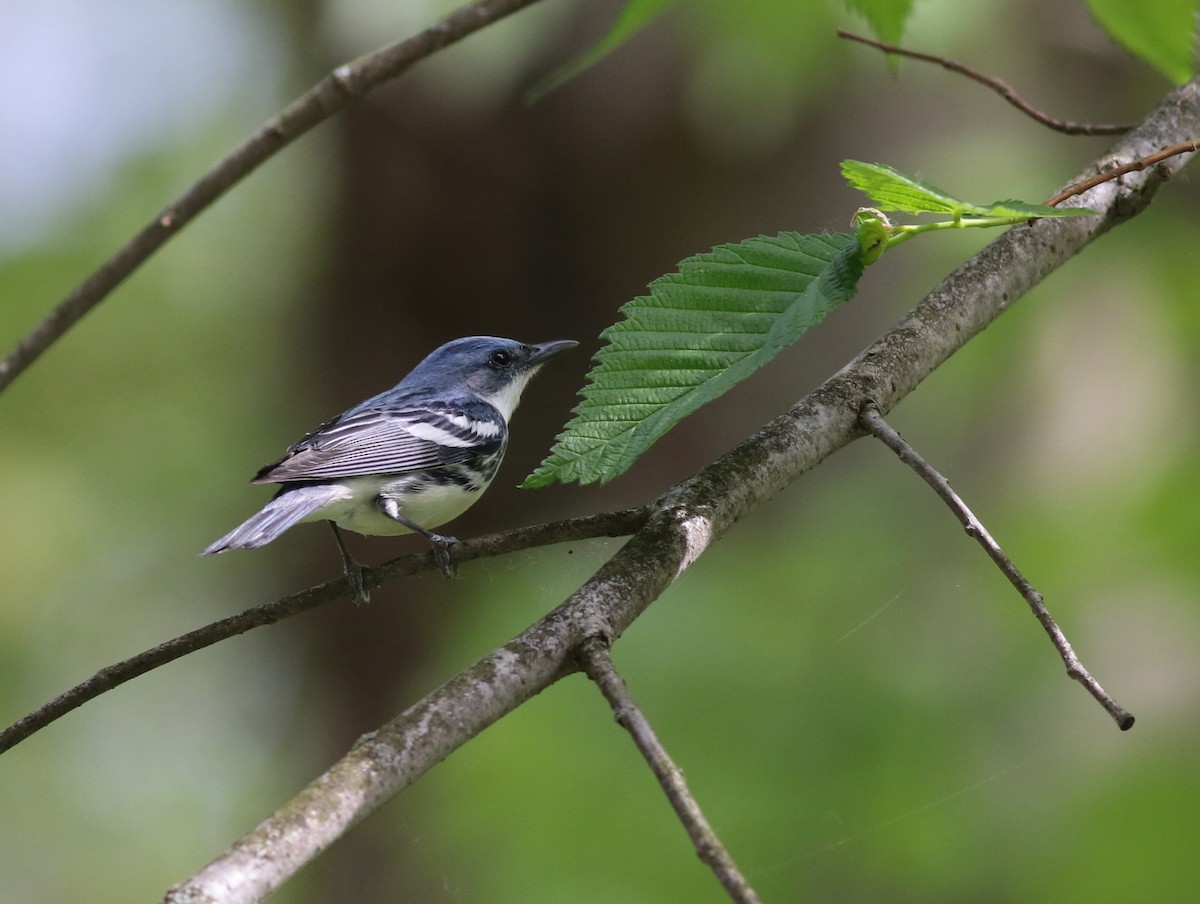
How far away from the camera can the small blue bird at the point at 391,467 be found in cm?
277

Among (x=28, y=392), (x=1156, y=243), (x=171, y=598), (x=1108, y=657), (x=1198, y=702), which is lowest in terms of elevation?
(x=1198, y=702)

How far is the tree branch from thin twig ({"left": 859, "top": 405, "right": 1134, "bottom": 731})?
0.43 ft

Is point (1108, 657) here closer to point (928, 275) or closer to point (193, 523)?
point (928, 275)

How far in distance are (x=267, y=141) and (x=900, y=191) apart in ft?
5.39

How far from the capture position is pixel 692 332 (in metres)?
1.70

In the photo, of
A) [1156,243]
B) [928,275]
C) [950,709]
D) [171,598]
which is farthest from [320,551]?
[1156,243]

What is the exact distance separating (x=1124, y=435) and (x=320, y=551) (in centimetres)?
404

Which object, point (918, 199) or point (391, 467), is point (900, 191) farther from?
point (391, 467)

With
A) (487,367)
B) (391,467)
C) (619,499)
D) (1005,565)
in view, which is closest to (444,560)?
(1005,565)

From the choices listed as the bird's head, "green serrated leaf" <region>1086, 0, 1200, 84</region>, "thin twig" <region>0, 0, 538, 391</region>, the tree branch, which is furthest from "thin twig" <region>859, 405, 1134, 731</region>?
the bird's head

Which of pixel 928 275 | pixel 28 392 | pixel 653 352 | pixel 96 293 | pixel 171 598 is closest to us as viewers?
pixel 653 352

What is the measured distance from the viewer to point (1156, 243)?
14.1 ft

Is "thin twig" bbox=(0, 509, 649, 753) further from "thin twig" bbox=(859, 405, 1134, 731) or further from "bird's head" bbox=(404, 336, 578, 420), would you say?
"bird's head" bbox=(404, 336, 578, 420)

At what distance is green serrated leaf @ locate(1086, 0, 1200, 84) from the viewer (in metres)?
2.23
